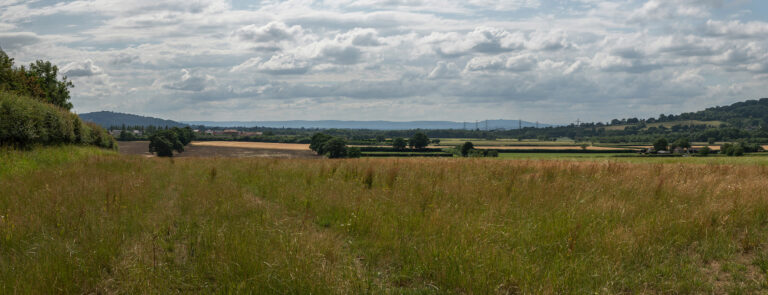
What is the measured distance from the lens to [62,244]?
557 centimetres

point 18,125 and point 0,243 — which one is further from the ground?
point 18,125

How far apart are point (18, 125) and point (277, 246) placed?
63.5 ft

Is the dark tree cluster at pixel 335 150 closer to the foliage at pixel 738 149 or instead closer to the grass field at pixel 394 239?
the grass field at pixel 394 239

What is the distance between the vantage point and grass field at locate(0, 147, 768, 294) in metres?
4.67

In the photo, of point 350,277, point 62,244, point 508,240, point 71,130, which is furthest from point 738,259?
point 71,130

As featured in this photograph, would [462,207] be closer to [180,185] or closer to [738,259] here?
[738,259]

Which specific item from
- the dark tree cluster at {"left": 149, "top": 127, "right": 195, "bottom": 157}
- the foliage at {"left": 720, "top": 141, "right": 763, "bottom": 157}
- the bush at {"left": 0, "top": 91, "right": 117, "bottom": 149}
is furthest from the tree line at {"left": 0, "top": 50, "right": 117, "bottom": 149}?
the foliage at {"left": 720, "top": 141, "right": 763, "bottom": 157}

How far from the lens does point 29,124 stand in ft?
61.7

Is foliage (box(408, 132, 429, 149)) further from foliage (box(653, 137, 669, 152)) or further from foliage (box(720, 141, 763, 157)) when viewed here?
foliage (box(720, 141, 763, 157))

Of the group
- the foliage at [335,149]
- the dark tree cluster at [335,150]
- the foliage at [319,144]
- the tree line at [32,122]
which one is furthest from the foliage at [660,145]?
the tree line at [32,122]

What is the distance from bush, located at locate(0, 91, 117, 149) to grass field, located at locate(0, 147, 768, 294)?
33.4 ft

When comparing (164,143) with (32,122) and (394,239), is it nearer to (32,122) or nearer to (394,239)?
(32,122)

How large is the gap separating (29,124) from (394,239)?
67.1 feet

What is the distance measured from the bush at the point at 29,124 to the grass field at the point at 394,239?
1017 cm
